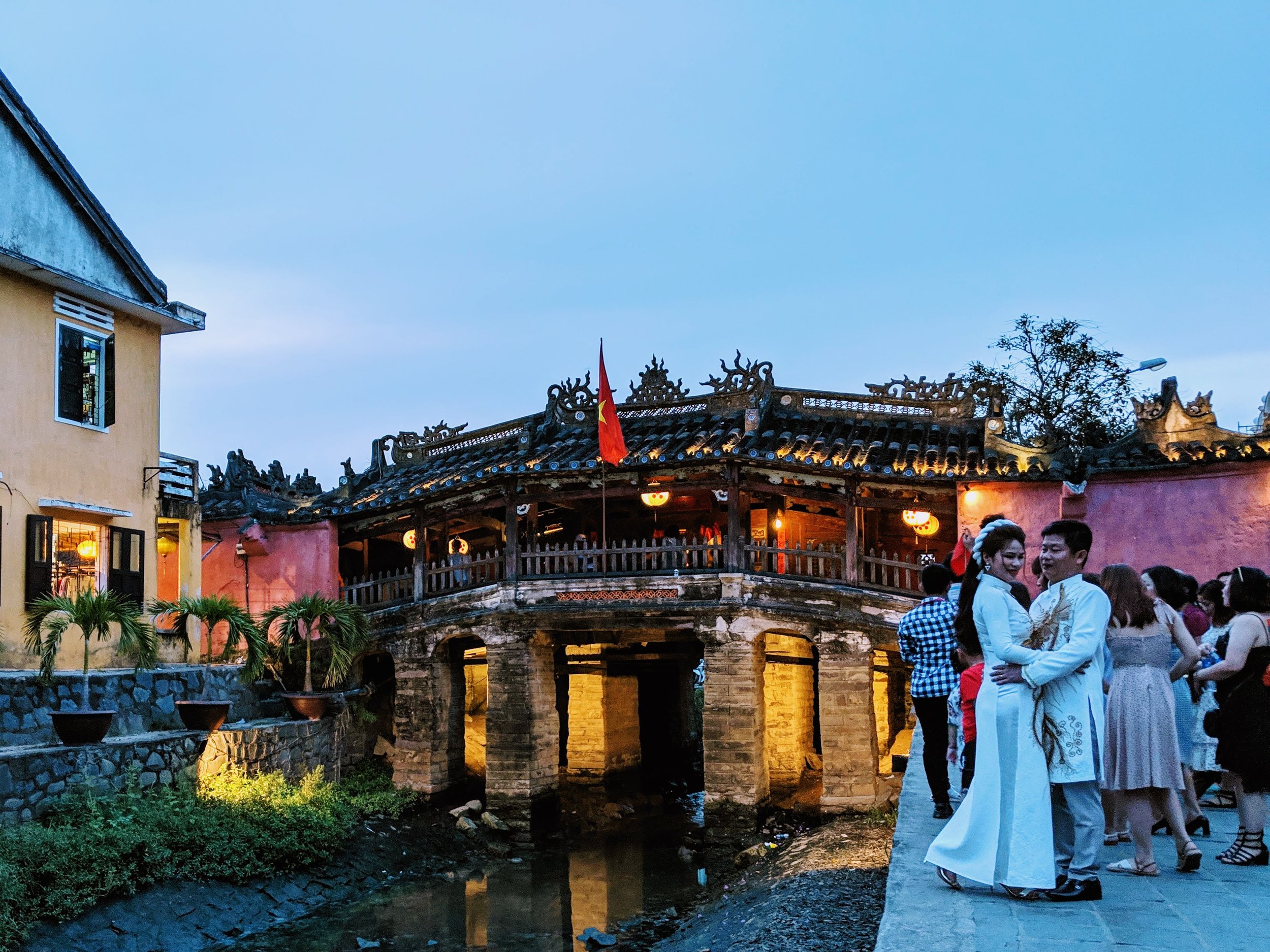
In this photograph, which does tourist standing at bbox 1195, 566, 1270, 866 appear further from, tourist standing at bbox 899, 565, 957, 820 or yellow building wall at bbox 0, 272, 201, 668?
yellow building wall at bbox 0, 272, 201, 668

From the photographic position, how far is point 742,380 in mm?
21172

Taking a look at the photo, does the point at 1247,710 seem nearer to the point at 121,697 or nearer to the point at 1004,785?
the point at 1004,785

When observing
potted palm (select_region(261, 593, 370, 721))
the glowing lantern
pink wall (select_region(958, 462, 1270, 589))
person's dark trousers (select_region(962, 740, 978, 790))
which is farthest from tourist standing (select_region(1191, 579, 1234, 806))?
potted palm (select_region(261, 593, 370, 721))

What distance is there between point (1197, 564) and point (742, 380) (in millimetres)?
8020

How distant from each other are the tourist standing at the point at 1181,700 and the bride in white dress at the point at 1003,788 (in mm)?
1582

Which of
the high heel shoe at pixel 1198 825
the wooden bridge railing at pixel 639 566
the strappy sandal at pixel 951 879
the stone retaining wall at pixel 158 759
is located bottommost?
the stone retaining wall at pixel 158 759

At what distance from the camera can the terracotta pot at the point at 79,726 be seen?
43.2 feet

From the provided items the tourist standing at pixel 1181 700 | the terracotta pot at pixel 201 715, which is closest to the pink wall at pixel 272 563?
the terracotta pot at pixel 201 715

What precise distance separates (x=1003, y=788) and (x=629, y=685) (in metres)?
19.0

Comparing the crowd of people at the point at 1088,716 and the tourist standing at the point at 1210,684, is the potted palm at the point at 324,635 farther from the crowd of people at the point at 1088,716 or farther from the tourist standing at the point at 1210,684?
the tourist standing at the point at 1210,684

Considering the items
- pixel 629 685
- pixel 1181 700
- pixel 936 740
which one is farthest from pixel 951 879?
pixel 629 685

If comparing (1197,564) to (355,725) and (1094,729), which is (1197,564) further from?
(355,725)

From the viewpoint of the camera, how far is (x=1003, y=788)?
19.2 feet

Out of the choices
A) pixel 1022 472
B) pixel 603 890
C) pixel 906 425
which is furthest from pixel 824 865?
pixel 906 425
